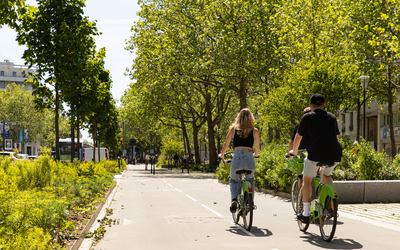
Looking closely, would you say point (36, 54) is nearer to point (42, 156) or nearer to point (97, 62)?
point (97, 62)

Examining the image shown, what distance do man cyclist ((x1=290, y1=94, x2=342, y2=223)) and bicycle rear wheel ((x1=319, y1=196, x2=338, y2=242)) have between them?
367mm

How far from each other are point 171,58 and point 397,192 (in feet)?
68.3

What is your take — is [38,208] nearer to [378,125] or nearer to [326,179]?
[326,179]

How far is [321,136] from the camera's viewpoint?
675 centimetres

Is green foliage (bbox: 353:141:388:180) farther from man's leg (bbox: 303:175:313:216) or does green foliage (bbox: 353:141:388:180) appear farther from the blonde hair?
man's leg (bbox: 303:175:313:216)

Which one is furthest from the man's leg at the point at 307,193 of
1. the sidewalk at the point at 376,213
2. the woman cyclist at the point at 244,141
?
the sidewalk at the point at 376,213

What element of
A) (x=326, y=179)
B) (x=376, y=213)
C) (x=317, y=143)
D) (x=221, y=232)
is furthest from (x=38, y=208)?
(x=376, y=213)

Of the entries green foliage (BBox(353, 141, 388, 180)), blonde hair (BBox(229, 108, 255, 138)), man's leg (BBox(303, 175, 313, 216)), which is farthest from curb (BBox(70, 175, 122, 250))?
green foliage (BBox(353, 141, 388, 180))

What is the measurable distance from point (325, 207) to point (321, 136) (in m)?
1.03

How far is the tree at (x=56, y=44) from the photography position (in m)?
15.6

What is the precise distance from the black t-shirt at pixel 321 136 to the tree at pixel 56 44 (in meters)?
10.6

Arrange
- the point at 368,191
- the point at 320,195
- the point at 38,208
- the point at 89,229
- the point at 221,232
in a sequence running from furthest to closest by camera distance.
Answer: the point at 368,191, the point at 89,229, the point at 221,232, the point at 320,195, the point at 38,208

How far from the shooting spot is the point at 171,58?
30812 mm

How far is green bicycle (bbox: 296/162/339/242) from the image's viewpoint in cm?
639
